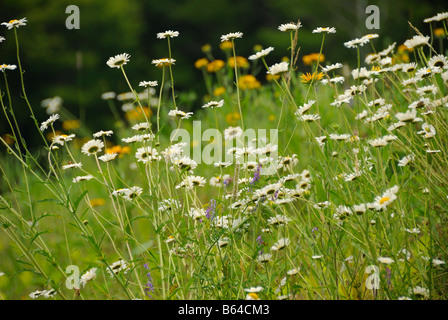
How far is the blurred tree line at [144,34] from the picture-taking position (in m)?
11.4

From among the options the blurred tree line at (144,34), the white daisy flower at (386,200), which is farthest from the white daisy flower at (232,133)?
the blurred tree line at (144,34)

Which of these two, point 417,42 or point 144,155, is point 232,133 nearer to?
point 144,155

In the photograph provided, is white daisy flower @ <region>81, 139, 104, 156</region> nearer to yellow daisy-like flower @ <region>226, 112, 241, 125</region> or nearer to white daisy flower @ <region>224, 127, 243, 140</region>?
white daisy flower @ <region>224, 127, 243, 140</region>

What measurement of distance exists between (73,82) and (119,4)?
106 inches

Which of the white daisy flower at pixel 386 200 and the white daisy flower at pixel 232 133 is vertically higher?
the white daisy flower at pixel 232 133

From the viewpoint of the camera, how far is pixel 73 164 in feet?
4.70

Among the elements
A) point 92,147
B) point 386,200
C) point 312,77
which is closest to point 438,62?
point 312,77

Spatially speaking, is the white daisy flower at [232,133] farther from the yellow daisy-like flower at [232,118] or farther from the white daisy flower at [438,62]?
the yellow daisy-like flower at [232,118]

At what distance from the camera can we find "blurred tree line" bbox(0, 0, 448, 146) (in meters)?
11.4

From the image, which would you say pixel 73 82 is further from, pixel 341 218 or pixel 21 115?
pixel 341 218

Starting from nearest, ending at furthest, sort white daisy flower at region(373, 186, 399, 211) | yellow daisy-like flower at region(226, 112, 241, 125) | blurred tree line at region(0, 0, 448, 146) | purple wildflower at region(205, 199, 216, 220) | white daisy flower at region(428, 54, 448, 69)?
white daisy flower at region(373, 186, 399, 211), purple wildflower at region(205, 199, 216, 220), white daisy flower at region(428, 54, 448, 69), yellow daisy-like flower at region(226, 112, 241, 125), blurred tree line at region(0, 0, 448, 146)

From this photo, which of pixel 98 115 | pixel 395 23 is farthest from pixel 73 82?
pixel 395 23

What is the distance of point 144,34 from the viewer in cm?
1379

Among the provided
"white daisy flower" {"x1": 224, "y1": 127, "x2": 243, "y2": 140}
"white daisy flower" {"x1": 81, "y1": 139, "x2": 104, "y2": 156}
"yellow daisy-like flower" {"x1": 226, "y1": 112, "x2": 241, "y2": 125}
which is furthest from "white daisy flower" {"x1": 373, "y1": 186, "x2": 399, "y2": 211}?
"yellow daisy-like flower" {"x1": 226, "y1": 112, "x2": 241, "y2": 125}
